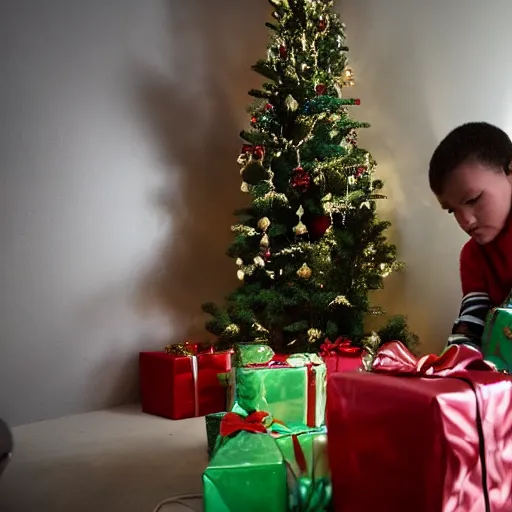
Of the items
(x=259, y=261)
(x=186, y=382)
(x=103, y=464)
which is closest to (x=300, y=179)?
(x=259, y=261)

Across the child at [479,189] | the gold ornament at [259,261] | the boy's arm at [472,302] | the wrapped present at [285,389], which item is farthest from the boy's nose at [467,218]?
the gold ornament at [259,261]

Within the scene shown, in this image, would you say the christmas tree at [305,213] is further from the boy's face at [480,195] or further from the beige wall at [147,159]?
the boy's face at [480,195]

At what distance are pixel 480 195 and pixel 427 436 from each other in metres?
0.70

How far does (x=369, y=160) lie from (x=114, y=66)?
96 centimetres

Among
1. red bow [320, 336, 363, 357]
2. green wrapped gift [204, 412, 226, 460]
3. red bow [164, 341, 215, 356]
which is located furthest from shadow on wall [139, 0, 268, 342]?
green wrapped gift [204, 412, 226, 460]

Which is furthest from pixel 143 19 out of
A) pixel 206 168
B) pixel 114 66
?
pixel 206 168

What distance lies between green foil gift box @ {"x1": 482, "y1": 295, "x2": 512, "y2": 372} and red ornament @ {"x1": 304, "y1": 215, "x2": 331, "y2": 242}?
0.72m

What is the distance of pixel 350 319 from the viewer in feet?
5.99

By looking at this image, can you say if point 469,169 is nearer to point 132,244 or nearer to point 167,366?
point 167,366

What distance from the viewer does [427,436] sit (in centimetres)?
74

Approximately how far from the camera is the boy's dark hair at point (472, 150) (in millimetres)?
1271

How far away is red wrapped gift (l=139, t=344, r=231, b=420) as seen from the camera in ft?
5.83

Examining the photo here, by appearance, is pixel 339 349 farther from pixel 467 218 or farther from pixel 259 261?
pixel 467 218

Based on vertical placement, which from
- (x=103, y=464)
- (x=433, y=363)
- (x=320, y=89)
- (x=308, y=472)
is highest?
(x=320, y=89)
